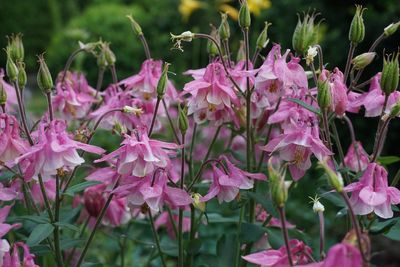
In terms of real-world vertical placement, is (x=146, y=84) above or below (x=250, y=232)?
above

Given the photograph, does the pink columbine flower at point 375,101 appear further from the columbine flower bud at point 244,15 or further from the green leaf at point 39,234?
the green leaf at point 39,234

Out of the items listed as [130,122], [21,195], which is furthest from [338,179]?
[21,195]

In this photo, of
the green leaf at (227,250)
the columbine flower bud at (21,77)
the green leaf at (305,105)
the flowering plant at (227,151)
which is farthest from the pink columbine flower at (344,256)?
the columbine flower bud at (21,77)

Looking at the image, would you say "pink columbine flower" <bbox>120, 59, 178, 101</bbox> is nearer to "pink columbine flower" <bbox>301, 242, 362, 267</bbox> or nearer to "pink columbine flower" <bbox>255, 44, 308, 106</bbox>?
"pink columbine flower" <bbox>255, 44, 308, 106</bbox>

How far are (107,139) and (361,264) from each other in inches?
122

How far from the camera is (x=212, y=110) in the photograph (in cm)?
154

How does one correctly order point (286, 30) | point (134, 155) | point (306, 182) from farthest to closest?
point (286, 30), point (306, 182), point (134, 155)

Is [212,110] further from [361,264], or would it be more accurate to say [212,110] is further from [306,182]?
[306,182]

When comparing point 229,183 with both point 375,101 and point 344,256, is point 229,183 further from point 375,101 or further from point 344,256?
point 344,256

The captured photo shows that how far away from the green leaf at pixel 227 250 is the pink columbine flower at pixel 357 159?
1.13 feet

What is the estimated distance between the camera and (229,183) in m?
1.42

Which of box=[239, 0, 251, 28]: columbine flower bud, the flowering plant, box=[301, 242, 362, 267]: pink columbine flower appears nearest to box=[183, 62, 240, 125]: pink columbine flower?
the flowering plant

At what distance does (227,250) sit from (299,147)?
39cm

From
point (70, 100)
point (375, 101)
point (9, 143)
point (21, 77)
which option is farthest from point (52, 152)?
point (375, 101)
